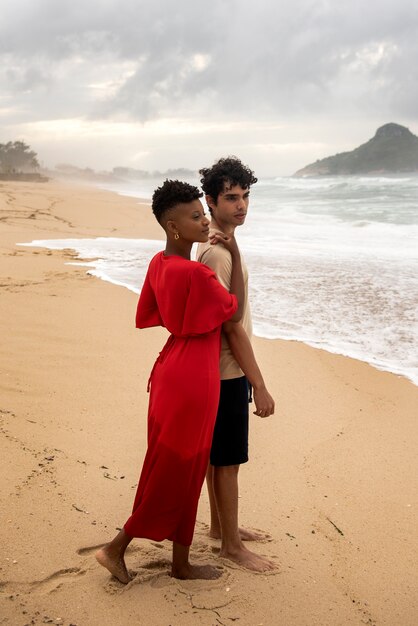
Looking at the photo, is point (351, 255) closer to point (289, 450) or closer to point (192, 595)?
point (289, 450)

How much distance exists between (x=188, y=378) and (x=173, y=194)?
27.3 inches

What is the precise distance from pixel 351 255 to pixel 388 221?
849cm

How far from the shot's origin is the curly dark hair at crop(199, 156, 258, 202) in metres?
2.76

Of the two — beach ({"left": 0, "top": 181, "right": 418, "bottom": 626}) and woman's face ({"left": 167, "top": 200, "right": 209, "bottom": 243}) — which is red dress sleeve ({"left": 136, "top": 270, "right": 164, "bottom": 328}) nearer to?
woman's face ({"left": 167, "top": 200, "right": 209, "bottom": 243})

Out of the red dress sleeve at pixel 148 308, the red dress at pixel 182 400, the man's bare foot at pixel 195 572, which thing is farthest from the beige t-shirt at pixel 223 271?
the man's bare foot at pixel 195 572

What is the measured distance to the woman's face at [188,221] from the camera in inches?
→ 97.1

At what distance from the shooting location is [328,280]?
29.5ft

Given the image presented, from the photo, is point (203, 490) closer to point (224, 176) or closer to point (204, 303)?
point (204, 303)

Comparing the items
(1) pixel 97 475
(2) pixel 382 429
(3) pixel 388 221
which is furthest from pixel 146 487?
(3) pixel 388 221

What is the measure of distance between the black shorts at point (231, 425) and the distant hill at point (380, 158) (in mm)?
91429

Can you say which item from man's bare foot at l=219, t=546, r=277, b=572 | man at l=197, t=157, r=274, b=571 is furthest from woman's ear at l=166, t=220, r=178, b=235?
man's bare foot at l=219, t=546, r=277, b=572

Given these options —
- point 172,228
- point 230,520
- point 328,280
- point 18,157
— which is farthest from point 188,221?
point 18,157

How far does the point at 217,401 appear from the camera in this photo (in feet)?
8.11

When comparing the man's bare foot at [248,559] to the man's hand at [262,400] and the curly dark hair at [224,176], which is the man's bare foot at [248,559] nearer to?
the man's hand at [262,400]
